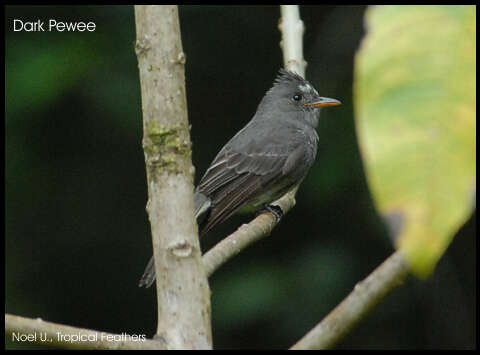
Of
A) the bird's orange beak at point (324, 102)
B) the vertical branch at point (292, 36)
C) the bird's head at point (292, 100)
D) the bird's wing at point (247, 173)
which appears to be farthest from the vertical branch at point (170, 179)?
the bird's head at point (292, 100)

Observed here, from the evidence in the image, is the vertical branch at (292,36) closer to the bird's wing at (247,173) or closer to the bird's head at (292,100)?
the bird's wing at (247,173)

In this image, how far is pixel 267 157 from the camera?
4852 millimetres

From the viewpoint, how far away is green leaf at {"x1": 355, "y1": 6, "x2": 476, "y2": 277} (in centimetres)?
43

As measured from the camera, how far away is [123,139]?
19.5ft

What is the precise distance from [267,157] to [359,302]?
3.75m

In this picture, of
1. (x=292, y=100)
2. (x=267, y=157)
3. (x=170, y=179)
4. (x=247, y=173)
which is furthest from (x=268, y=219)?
(x=292, y=100)

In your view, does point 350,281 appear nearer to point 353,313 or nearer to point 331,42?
point 331,42

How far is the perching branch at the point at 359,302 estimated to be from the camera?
1027 mm

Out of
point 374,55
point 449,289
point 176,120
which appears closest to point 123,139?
point 449,289

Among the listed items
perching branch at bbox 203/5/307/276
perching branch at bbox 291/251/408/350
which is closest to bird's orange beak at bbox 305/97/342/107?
perching branch at bbox 203/5/307/276

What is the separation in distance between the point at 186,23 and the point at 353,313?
5096 mm

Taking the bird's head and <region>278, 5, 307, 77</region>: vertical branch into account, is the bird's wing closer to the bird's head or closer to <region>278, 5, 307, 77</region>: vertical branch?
the bird's head

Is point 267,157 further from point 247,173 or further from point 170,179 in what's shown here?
point 170,179

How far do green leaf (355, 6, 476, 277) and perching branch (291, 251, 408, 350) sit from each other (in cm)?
53
